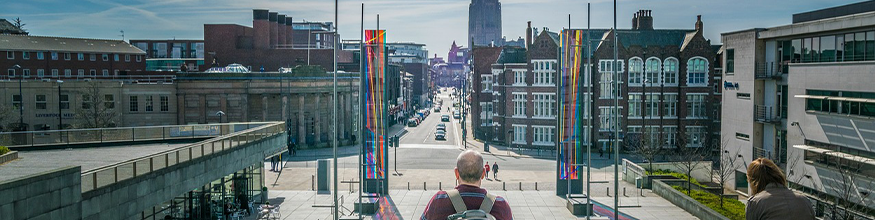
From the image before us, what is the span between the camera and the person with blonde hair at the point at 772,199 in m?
6.30

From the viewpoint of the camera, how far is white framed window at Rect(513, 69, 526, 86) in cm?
6032

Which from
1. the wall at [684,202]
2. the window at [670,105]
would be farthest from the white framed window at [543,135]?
the wall at [684,202]

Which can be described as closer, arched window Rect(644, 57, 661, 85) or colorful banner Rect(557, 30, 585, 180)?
colorful banner Rect(557, 30, 585, 180)

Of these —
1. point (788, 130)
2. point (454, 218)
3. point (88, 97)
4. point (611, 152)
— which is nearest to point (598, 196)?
point (788, 130)

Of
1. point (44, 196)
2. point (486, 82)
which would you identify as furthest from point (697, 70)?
point (44, 196)

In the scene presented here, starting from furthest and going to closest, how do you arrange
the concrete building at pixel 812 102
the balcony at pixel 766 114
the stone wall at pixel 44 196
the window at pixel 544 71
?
the window at pixel 544 71
the balcony at pixel 766 114
the concrete building at pixel 812 102
the stone wall at pixel 44 196

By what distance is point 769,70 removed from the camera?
35.0 m

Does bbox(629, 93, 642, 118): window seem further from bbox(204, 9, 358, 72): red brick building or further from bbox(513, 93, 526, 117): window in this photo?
bbox(204, 9, 358, 72): red brick building

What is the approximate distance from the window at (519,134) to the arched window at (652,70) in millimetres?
10984

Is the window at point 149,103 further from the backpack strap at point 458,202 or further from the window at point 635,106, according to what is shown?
the backpack strap at point 458,202

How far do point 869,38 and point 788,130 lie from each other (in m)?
6.74

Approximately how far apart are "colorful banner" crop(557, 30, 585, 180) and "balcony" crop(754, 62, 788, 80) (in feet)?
34.4

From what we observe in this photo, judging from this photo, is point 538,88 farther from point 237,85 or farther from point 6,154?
point 6,154

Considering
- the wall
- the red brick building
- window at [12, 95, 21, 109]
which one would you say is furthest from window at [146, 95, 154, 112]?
the wall
